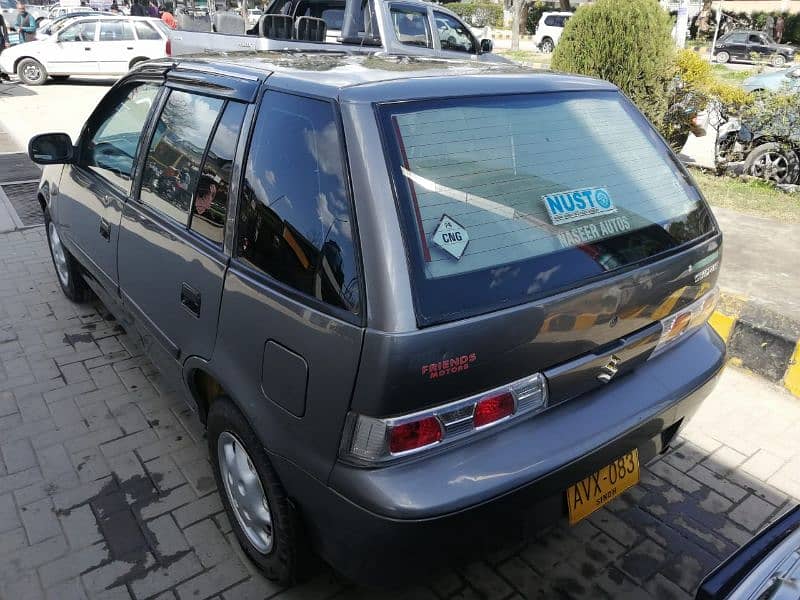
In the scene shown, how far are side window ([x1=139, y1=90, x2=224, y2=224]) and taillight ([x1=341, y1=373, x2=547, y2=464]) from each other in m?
1.27

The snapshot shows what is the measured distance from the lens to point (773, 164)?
23.5ft

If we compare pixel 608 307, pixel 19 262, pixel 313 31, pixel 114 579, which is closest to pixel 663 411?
pixel 608 307

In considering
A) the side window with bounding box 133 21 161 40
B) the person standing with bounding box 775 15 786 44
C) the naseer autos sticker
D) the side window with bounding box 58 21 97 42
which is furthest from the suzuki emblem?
the person standing with bounding box 775 15 786 44

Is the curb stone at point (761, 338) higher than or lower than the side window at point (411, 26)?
lower

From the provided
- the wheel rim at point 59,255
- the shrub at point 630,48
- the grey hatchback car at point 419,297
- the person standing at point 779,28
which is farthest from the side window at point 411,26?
the person standing at point 779,28

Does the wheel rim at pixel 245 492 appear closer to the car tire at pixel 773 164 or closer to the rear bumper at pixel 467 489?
the rear bumper at pixel 467 489

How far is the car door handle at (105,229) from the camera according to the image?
124 inches

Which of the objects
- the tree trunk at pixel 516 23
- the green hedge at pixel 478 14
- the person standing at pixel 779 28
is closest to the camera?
the tree trunk at pixel 516 23

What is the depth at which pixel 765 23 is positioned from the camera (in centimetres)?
3584

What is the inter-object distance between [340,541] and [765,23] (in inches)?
1703

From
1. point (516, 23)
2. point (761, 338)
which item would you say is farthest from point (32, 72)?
point (516, 23)

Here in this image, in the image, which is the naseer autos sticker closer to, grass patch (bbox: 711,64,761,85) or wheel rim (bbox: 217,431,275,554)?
wheel rim (bbox: 217,431,275,554)

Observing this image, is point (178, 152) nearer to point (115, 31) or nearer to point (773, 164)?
point (773, 164)

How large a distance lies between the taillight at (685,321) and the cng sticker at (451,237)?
899 mm
